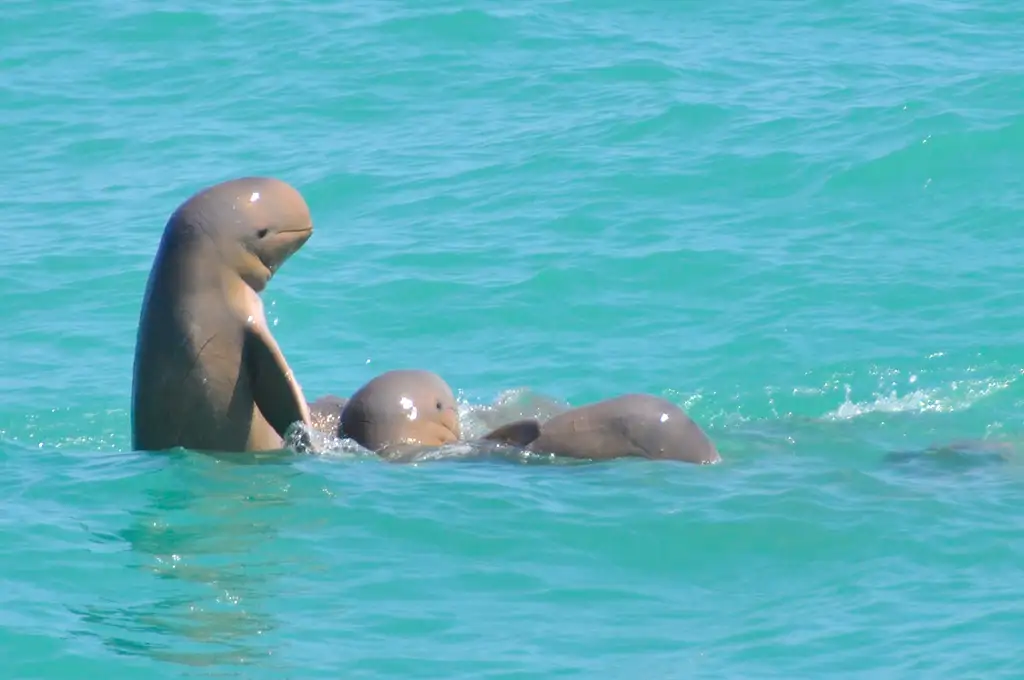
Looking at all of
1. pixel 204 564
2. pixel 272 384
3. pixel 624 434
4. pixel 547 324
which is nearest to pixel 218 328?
pixel 272 384

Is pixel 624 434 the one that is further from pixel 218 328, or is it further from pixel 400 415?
pixel 218 328

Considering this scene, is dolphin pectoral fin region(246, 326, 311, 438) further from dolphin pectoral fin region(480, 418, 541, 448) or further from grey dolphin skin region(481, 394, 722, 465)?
grey dolphin skin region(481, 394, 722, 465)

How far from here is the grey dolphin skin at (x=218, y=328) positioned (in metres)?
10.3

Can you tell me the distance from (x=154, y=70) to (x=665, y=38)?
563 centimetres

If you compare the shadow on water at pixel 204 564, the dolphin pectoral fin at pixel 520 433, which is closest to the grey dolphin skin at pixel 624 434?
the dolphin pectoral fin at pixel 520 433

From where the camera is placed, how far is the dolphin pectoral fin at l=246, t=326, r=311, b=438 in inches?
405

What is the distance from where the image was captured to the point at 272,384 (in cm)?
1034

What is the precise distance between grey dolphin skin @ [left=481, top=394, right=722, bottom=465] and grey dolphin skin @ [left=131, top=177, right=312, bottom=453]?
134cm

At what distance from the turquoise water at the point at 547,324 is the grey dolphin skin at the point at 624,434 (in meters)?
0.24

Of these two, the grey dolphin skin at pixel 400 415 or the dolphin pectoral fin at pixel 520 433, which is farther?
the grey dolphin skin at pixel 400 415

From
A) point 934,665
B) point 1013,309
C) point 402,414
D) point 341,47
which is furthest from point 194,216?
point 341,47

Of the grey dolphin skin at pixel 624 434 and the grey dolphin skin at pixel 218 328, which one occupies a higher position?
the grey dolphin skin at pixel 218 328

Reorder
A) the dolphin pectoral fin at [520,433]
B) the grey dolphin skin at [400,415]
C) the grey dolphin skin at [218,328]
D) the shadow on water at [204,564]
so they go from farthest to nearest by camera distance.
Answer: the grey dolphin skin at [400,415] → the dolphin pectoral fin at [520,433] → the grey dolphin skin at [218,328] → the shadow on water at [204,564]

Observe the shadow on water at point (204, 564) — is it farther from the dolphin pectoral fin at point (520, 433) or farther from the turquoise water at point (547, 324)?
the dolphin pectoral fin at point (520, 433)
